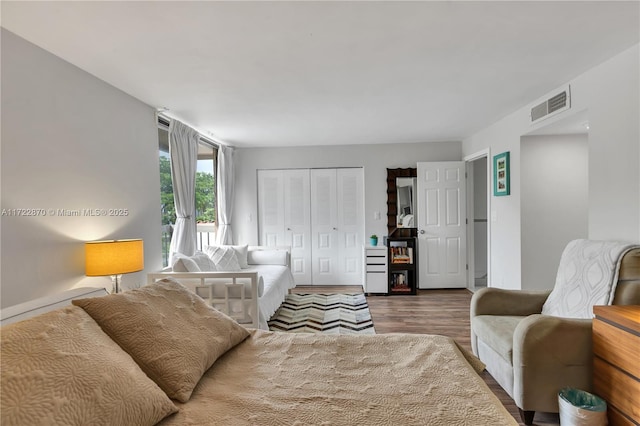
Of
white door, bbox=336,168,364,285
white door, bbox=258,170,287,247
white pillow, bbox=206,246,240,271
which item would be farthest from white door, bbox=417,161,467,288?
white pillow, bbox=206,246,240,271

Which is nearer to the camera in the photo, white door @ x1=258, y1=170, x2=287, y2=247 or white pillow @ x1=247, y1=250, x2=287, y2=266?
white pillow @ x1=247, y1=250, x2=287, y2=266

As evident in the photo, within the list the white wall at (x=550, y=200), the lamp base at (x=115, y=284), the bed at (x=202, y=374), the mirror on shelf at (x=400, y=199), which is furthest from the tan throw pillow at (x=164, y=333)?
the mirror on shelf at (x=400, y=199)

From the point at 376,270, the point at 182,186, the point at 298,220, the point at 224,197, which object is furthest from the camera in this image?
the point at 298,220

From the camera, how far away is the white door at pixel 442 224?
527 cm

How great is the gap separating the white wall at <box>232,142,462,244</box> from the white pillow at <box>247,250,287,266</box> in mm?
951

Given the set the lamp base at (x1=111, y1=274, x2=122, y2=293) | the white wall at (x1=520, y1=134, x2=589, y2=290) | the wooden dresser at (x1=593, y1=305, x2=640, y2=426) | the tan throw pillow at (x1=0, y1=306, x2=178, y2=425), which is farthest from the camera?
the white wall at (x1=520, y1=134, x2=589, y2=290)

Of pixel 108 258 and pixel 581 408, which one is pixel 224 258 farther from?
pixel 581 408

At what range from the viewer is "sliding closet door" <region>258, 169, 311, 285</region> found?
225 inches

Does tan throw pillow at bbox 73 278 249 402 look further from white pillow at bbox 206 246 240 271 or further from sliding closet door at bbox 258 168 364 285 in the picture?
sliding closet door at bbox 258 168 364 285

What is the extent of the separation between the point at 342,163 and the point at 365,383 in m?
4.66

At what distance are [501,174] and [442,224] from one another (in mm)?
1437

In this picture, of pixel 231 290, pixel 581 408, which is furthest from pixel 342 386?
pixel 231 290

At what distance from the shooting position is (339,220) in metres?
5.69

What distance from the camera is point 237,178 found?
577 cm
